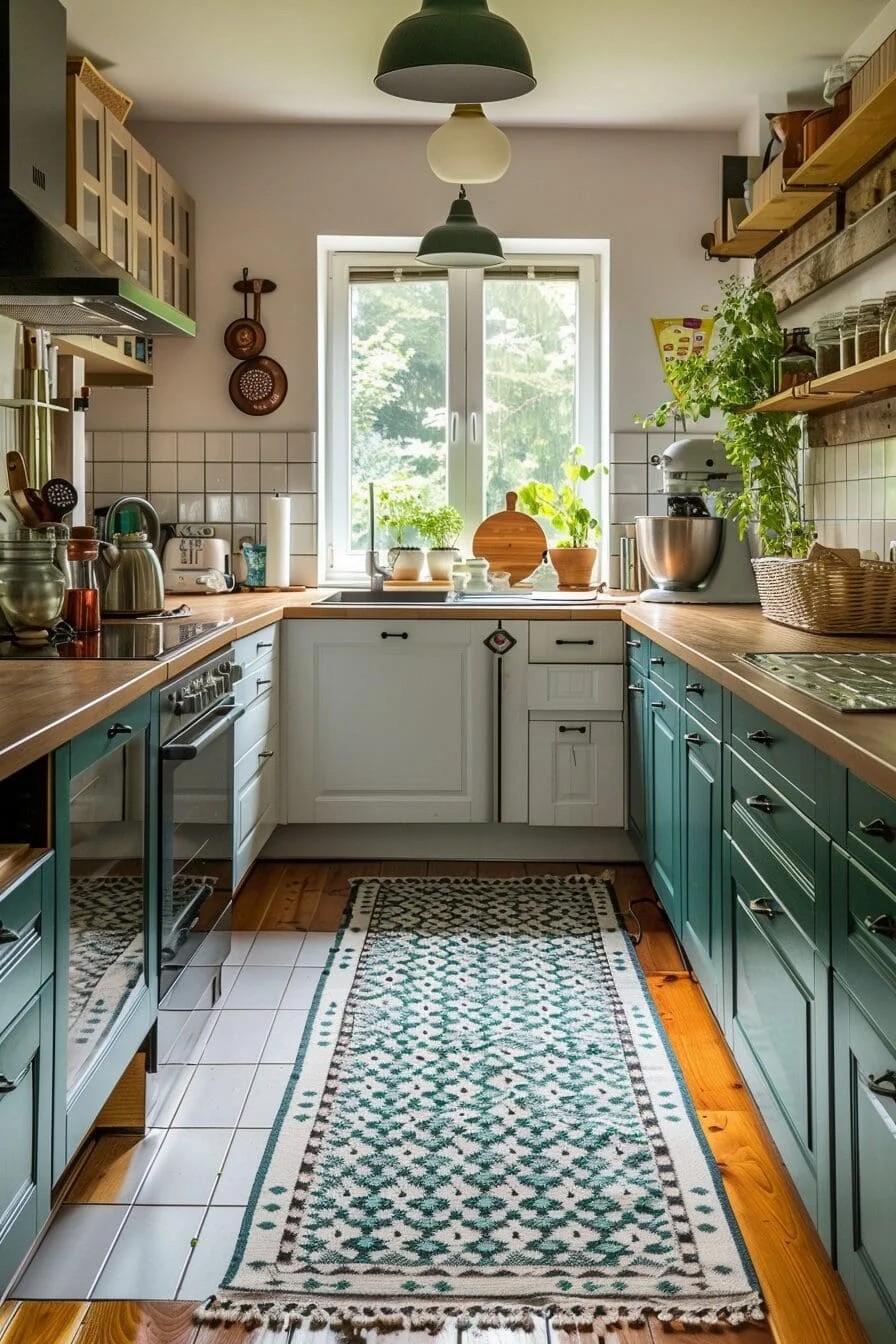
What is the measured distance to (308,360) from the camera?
454 cm

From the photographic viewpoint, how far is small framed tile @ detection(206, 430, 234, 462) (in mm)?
4551

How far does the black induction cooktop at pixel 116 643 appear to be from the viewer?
7.70 feet

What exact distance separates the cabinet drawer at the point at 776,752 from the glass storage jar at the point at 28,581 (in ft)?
4.39

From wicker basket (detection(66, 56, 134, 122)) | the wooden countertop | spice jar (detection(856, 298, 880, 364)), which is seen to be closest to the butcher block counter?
the wooden countertop

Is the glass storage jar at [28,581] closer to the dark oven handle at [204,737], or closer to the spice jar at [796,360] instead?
the dark oven handle at [204,737]

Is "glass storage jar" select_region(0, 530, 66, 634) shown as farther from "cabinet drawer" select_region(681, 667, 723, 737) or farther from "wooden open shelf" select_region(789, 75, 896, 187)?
"wooden open shelf" select_region(789, 75, 896, 187)

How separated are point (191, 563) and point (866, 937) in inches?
127

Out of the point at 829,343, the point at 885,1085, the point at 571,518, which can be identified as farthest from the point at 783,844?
the point at 571,518

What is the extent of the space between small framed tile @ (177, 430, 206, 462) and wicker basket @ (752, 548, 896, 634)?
238cm

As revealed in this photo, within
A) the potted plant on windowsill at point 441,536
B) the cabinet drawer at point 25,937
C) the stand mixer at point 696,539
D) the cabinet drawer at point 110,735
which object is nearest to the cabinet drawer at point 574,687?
the stand mixer at point 696,539

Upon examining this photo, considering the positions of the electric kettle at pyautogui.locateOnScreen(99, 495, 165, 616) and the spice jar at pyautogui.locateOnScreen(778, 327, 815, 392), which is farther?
the spice jar at pyautogui.locateOnScreen(778, 327, 815, 392)

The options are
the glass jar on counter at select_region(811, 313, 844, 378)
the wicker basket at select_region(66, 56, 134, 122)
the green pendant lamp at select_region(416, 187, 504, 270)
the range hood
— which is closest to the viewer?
the range hood

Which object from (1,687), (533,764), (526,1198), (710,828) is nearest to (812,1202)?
(526,1198)

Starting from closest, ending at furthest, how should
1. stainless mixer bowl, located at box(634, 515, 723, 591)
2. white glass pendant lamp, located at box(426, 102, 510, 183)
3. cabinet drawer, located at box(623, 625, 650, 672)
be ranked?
white glass pendant lamp, located at box(426, 102, 510, 183) → cabinet drawer, located at box(623, 625, 650, 672) → stainless mixer bowl, located at box(634, 515, 723, 591)
